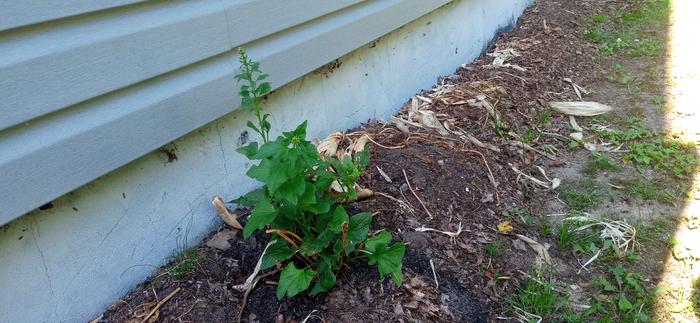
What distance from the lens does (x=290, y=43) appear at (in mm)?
2582

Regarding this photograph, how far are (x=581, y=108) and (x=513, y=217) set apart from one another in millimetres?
1761

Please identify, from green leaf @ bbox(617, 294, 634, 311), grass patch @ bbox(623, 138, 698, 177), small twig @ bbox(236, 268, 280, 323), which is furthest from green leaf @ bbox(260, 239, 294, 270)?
grass patch @ bbox(623, 138, 698, 177)

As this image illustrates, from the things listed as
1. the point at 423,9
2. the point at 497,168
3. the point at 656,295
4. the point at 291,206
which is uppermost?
the point at 423,9

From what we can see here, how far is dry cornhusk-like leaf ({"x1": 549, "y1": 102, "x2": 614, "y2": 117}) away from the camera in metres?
4.00

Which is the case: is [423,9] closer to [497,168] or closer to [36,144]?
[497,168]

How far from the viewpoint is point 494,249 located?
7.88 ft

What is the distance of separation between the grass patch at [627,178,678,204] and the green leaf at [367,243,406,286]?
6.09 ft

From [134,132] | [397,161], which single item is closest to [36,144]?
[134,132]

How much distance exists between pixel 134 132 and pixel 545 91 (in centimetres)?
339

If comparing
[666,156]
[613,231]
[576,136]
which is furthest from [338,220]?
[666,156]

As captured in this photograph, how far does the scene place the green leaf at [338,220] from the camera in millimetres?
1833

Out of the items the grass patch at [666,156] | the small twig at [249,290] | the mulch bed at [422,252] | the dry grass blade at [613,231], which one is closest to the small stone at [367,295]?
the mulch bed at [422,252]

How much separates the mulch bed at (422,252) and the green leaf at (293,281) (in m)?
0.17

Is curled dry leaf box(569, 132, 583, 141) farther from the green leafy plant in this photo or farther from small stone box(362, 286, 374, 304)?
small stone box(362, 286, 374, 304)
